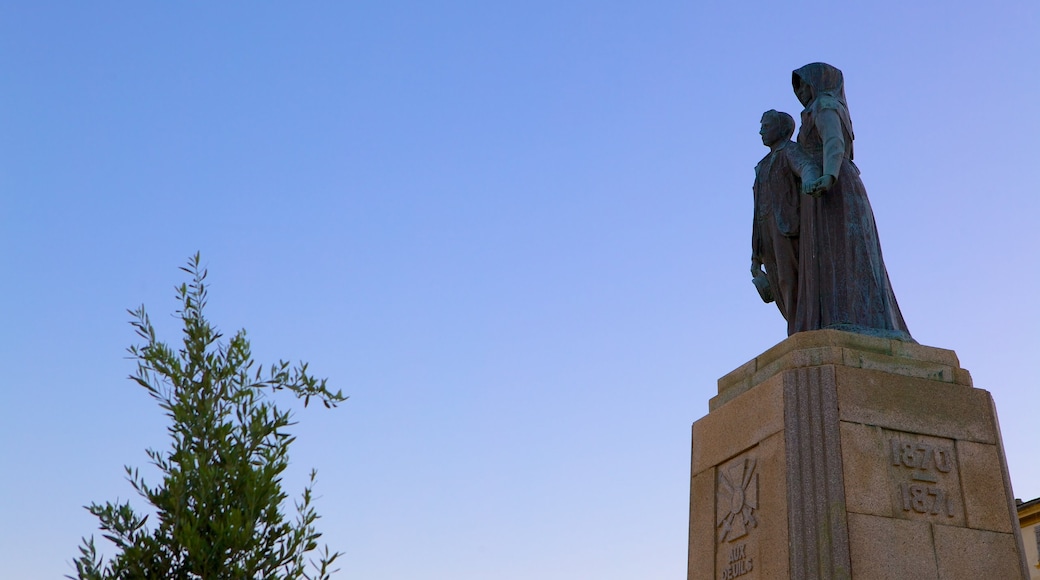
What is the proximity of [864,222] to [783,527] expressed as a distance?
3203 millimetres

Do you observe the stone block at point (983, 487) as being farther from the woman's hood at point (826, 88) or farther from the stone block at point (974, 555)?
the woman's hood at point (826, 88)

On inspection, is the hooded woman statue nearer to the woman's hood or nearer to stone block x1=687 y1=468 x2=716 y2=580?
the woman's hood

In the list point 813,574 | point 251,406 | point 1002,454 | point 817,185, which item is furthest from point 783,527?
point 251,406

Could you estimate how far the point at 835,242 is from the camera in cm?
1120

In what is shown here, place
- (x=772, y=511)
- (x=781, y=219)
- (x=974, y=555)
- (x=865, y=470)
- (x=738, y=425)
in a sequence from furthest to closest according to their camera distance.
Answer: (x=781, y=219) < (x=738, y=425) < (x=772, y=511) < (x=865, y=470) < (x=974, y=555)

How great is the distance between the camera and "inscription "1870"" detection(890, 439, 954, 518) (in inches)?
379

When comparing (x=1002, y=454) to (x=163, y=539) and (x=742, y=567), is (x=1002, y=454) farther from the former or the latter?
(x=163, y=539)

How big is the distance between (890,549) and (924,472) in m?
0.83

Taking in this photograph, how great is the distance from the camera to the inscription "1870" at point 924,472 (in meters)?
9.62

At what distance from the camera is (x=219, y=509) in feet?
21.4

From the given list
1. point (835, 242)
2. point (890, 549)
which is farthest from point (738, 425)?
point (835, 242)

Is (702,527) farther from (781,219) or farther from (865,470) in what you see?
(781,219)

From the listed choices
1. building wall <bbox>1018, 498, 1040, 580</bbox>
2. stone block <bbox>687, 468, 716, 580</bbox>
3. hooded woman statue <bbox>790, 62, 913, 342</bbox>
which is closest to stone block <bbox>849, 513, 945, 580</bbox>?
stone block <bbox>687, 468, 716, 580</bbox>

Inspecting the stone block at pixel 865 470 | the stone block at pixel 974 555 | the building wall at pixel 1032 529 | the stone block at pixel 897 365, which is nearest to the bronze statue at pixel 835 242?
the stone block at pixel 897 365
